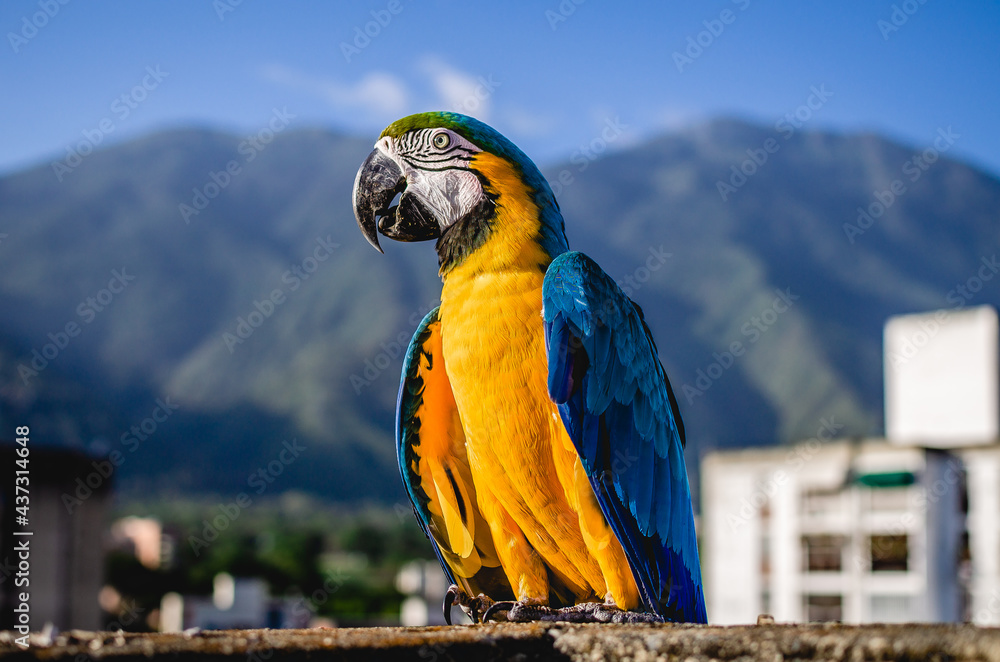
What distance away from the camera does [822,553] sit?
38.9 meters

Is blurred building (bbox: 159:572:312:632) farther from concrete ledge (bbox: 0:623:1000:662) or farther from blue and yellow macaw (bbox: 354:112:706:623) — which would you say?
concrete ledge (bbox: 0:623:1000:662)

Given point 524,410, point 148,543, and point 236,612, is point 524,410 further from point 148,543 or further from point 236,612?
point 148,543

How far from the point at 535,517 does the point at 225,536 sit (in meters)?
110

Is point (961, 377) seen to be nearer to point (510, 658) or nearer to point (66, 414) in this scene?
point (510, 658)

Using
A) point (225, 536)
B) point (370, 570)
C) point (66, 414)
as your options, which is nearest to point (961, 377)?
point (370, 570)

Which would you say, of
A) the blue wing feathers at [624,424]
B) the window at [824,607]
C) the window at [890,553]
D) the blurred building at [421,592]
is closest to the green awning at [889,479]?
the window at [890,553]

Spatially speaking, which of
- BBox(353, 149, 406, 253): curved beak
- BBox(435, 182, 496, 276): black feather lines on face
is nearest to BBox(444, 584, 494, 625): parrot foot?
BBox(435, 182, 496, 276): black feather lines on face

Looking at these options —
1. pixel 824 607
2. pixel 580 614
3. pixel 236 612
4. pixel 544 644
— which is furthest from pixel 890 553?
pixel 544 644

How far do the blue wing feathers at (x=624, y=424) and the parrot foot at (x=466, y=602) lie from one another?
753 mm

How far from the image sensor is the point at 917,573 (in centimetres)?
3566

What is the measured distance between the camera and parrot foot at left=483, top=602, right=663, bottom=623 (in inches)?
134

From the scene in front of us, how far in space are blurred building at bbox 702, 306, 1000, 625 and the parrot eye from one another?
33959 millimetres

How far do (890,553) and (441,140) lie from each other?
37738 mm

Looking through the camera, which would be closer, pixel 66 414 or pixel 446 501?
pixel 446 501
